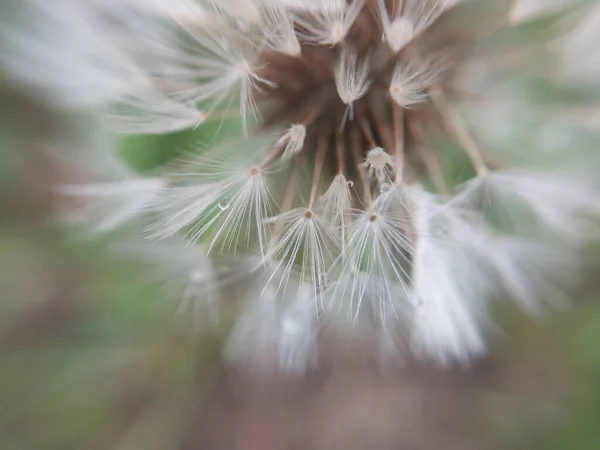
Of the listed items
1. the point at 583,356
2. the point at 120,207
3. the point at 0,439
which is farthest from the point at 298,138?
the point at 0,439

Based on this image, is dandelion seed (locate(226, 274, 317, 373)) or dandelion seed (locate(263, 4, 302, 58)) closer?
dandelion seed (locate(263, 4, 302, 58))

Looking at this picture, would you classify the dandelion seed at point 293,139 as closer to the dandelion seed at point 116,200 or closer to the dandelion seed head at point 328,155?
the dandelion seed head at point 328,155

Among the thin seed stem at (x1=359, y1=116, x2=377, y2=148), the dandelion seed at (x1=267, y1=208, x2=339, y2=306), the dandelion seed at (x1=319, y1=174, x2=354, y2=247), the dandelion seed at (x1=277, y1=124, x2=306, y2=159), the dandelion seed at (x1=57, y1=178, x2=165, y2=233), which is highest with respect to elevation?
the thin seed stem at (x1=359, y1=116, x2=377, y2=148)

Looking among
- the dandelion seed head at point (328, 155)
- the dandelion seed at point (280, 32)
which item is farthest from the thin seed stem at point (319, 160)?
the dandelion seed at point (280, 32)

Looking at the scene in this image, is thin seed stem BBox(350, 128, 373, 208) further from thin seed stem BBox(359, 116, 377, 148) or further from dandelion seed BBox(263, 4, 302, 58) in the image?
dandelion seed BBox(263, 4, 302, 58)

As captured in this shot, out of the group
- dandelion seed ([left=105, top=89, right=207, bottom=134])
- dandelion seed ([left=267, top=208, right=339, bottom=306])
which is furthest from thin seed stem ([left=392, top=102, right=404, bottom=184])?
dandelion seed ([left=105, top=89, right=207, bottom=134])

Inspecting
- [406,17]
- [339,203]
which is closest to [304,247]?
[339,203]
